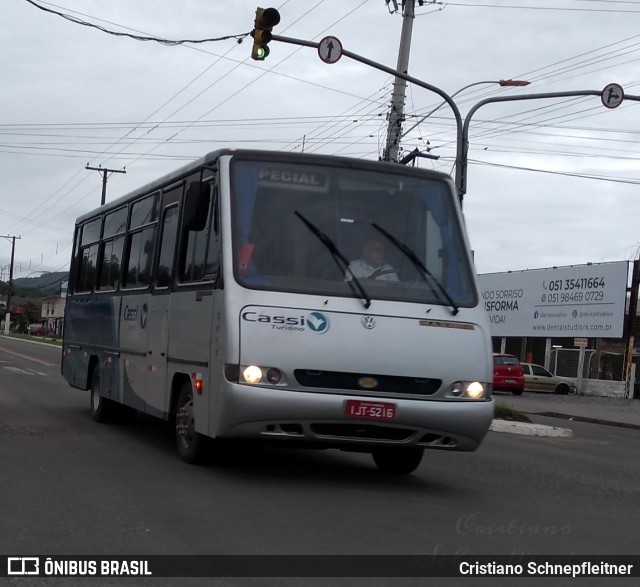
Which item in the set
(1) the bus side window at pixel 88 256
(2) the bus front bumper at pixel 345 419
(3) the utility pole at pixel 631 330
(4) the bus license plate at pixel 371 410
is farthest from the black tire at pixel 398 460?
(3) the utility pole at pixel 631 330

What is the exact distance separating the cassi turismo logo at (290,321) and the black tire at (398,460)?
1881mm

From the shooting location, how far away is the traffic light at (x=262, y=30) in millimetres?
15719

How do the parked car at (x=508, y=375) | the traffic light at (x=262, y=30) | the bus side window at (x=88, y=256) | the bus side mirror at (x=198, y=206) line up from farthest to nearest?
the parked car at (x=508, y=375) → the traffic light at (x=262, y=30) → the bus side window at (x=88, y=256) → the bus side mirror at (x=198, y=206)

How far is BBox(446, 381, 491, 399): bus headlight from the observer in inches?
357

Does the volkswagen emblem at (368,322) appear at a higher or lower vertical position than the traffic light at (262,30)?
Answer: lower

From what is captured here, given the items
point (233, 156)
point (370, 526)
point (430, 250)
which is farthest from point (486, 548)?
point (233, 156)

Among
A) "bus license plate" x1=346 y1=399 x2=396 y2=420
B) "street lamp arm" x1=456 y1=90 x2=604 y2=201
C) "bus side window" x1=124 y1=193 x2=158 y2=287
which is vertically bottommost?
"bus license plate" x1=346 y1=399 x2=396 y2=420

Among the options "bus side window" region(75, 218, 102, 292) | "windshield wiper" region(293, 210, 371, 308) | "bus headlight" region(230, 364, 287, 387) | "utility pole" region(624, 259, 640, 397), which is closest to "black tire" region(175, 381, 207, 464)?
"bus headlight" region(230, 364, 287, 387)

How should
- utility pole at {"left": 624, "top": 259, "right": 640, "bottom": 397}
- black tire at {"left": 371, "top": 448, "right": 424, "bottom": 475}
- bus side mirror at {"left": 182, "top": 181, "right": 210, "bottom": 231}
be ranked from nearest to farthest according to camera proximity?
bus side mirror at {"left": 182, "top": 181, "right": 210, "bottom": 231} < black tire at {"left": 371, "top": 448, "right": 424, "bottom": 475} < utility pole at {"left": 624, "top": 259, "right": 640, "bottom": 397}

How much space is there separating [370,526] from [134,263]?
627cm

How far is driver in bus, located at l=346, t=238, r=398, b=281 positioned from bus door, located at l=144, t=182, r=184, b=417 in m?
2.42

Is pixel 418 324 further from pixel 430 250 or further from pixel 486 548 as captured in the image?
pixel 486 548

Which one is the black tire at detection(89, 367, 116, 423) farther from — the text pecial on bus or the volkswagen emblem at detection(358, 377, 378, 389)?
the volkswagen emblem at detection(358, 377, 378, 389)

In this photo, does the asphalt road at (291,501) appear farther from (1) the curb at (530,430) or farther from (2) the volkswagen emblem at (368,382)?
(1) the curb at (530,430)
